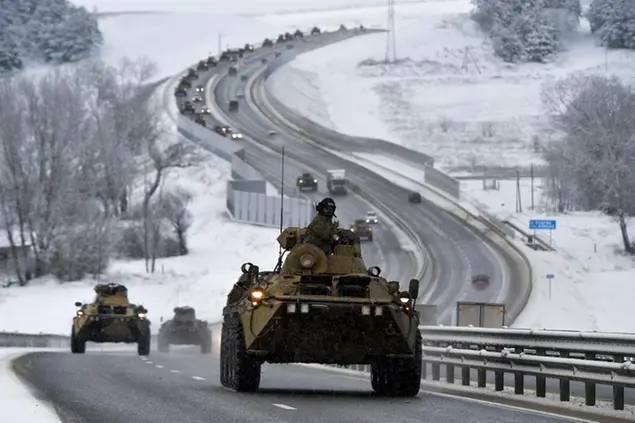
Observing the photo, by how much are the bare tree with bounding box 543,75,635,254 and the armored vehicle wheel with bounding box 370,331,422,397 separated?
6481 centimetres

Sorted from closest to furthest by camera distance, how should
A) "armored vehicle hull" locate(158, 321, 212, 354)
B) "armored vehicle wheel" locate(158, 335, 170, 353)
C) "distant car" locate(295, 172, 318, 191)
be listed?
"armored vehicle hull" locate(158, 321, 212, 354), "armored vehicle wheel" locate(158, 335, 170, 353), "distant car" locate(295, 172, 318, 191)

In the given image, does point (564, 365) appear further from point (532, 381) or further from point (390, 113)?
point (390, 113)

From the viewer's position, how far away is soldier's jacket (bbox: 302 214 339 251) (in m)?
20.6

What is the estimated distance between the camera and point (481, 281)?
74438 millimetres

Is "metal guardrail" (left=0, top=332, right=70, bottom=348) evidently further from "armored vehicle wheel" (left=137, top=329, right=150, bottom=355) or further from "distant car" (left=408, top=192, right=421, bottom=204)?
"distant car" (left=408, top=192, right=421, bottom=204)

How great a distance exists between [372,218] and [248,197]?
8176 millimetres

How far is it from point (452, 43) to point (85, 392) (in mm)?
174960

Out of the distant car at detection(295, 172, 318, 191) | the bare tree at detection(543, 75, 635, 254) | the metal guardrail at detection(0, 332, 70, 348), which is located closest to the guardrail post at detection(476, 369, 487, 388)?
the metal guardrail at detection(0, 332, 70, 348)

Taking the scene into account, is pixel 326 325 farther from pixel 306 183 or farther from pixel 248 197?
pixel 306 183

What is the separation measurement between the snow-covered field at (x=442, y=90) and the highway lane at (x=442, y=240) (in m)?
15.6

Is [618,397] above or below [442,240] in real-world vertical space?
below

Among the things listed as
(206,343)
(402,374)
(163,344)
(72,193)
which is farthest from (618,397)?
(72,193)

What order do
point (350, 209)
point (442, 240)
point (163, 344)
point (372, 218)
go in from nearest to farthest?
point (163, 344) < point (442, 240) < point (372, 218) < point (350, 209)

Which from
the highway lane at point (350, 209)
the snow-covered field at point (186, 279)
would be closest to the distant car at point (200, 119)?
the highway lane at point (350, 209)
